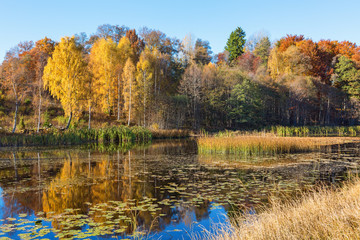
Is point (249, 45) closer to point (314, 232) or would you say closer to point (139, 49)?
point (139, 49)

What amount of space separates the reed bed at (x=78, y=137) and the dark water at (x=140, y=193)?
304 inches

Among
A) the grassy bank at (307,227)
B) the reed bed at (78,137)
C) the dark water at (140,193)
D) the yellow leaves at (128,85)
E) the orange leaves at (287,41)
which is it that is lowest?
the dark water at (140,193)

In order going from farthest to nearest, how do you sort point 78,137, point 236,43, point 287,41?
point 236,43, point 287,41, point 78,137

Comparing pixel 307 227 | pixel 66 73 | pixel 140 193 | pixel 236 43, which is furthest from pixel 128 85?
pixel 236 43

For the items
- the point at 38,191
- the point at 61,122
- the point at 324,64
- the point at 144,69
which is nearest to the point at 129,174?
the point at 38,191

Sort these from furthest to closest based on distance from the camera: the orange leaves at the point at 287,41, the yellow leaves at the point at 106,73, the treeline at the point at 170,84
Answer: the orange leaves at the point at 287,41 → the yellow leaves at the point at 106,73 → the treeline at the point at 170,84

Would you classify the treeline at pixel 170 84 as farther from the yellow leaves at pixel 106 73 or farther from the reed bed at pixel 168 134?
the reed bed at pixel 168 134

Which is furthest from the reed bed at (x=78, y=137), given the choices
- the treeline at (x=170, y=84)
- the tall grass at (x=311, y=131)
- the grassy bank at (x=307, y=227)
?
the grassy bank at (x=307, y=227)

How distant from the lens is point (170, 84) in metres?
43.8

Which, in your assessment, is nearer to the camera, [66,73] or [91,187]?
[91,187]

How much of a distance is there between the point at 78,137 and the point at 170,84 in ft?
80.6

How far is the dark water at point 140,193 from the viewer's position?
4902mm

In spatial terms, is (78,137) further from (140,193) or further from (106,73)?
(140,193)

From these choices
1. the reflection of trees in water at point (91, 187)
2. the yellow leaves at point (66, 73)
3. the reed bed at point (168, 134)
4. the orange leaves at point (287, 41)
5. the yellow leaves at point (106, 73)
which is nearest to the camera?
the reflection of trees in water at point (91, 187)
